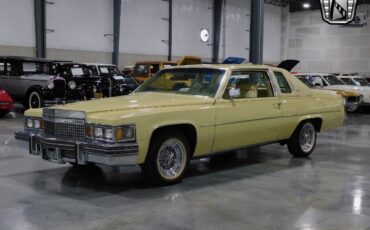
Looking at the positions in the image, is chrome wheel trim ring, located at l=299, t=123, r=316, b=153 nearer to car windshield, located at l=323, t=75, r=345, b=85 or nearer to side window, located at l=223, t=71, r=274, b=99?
side window, located at l=223, t=71, r=274, b=99

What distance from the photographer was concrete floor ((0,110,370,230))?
4.48 meters

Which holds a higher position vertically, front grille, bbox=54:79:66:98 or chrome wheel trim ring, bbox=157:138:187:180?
front grille, bbox=54:79:66:98

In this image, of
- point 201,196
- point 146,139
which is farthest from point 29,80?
point 201,196

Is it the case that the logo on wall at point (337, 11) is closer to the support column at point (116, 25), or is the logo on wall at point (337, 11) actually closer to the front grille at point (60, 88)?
the front grille at point (60, 88)

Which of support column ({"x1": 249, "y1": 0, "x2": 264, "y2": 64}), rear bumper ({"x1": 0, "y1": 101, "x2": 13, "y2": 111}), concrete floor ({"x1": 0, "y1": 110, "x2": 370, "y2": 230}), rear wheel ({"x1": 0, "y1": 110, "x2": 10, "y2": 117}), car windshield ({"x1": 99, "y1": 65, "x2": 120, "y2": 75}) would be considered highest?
support column ({"x1": 249, "y1": 0, "x2": 264, "y2": 64})

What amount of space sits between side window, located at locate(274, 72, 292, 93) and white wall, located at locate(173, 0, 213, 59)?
19.1 m

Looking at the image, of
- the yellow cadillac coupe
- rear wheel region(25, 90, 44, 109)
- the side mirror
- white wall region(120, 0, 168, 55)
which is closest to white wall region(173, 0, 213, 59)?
white wall region(120, 0, 168, 55)

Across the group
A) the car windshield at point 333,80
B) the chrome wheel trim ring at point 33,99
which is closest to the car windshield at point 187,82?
the chrome wheel trim ring at point 33,99

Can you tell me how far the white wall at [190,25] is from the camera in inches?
1043

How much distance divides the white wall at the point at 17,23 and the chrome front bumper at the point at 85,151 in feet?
48.6

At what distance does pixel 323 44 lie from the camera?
3189 cm

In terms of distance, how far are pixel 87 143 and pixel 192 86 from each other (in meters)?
1.89

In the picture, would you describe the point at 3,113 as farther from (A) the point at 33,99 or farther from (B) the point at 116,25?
(B) the point at 116,25

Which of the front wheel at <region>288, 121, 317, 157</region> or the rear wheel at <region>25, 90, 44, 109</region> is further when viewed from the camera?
the rear wheel at <region>25, 90, 44, 109</region>
